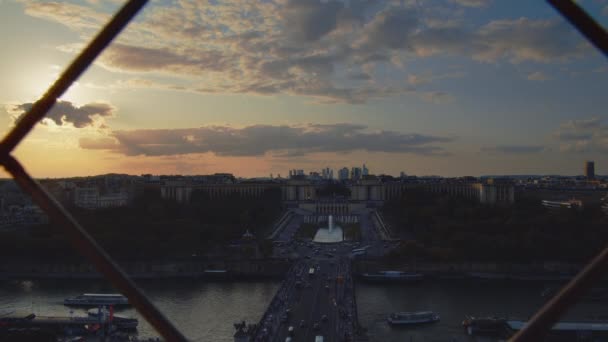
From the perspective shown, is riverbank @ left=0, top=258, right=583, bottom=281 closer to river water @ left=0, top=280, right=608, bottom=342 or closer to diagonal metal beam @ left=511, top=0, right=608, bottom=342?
river water @ left=0, top=280, right=608, bottom=342

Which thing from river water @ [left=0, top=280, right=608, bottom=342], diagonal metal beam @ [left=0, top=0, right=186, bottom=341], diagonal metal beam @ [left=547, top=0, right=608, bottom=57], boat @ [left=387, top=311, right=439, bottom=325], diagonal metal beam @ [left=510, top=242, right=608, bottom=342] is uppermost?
diagonal metal beam @ [left=547, top=0, right=608, bottom=57]

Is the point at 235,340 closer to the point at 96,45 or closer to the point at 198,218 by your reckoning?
the point at 96,45

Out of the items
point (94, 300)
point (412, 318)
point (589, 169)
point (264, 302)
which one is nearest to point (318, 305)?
point (264, 302)

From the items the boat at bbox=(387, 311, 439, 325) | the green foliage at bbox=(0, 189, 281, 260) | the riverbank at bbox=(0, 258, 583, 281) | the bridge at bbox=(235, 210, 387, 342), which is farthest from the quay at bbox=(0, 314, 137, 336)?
the green foliage at bbox=(0, 189, 281, 260)

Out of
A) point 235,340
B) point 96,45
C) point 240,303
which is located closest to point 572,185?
point 240,303

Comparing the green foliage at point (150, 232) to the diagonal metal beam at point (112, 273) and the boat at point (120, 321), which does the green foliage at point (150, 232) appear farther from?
the diagonal metal beam at point (112, 273)

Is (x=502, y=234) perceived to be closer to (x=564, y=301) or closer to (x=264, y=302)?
(x=264, y=302)

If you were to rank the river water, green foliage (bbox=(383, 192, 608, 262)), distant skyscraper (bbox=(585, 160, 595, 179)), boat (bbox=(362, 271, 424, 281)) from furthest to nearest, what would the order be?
distant skyscraper (bbox=(585, 160, 595, 179))
green foliage (bbox=(383, 192, 608, 262))
boat (bbox=(362, 271, 424, 281))
the river water

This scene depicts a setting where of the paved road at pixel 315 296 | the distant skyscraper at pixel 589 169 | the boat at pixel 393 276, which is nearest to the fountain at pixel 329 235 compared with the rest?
the paved road at pixel 315 296
